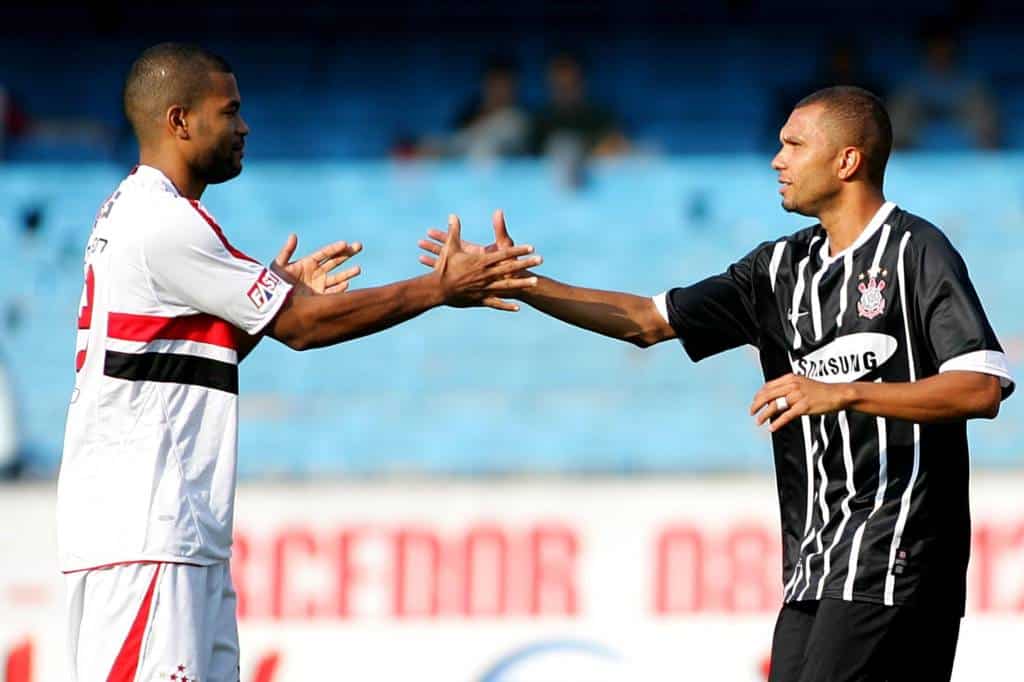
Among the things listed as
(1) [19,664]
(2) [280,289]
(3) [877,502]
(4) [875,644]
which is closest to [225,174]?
(2) [280,289]

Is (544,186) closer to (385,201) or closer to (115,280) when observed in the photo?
(385,201)

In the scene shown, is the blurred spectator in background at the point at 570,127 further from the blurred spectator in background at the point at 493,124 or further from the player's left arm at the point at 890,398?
the player's left arm at the point at 890,398

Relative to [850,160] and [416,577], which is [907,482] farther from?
[416,577]

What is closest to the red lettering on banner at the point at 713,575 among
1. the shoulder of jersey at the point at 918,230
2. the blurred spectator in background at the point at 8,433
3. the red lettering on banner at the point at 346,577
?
the red lettering on banner at the point at 346,577

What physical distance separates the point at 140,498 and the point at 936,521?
Answer: 2.04m

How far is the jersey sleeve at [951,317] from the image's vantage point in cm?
388

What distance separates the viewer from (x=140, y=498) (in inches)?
149

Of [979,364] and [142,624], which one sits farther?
[979,364]

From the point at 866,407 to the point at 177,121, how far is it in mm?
1908

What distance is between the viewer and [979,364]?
387 cm

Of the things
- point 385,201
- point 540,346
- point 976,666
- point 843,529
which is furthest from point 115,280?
point 385,201

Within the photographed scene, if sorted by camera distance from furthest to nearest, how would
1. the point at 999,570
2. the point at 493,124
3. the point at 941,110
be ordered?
1. the point at 941,110
2. the point at 493,124
3. the point at 999,570

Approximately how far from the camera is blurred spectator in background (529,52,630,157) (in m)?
10.7

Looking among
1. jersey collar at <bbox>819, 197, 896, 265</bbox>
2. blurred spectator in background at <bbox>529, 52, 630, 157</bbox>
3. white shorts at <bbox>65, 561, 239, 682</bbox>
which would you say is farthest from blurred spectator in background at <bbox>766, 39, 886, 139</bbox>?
white shorts at <bbox>65, 561, 239, 682</bbox>
